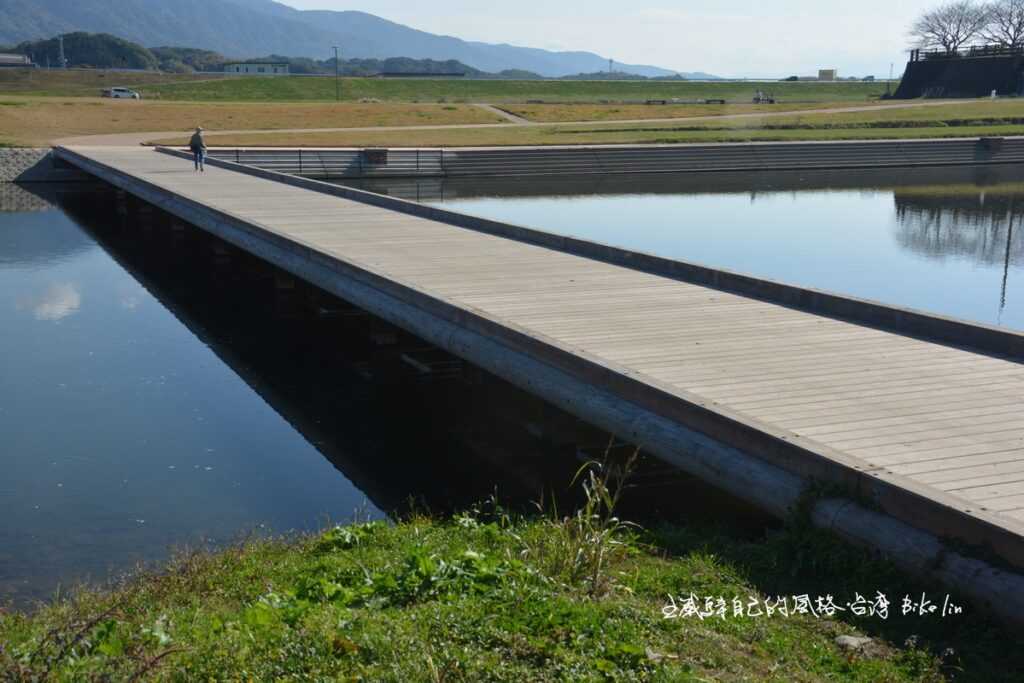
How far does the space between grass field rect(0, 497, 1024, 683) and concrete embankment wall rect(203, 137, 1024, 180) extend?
111 ft

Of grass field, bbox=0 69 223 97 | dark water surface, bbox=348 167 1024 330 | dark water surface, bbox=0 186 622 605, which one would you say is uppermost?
grass field, bbox=0 69 223 97

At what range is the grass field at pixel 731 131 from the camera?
49.1m

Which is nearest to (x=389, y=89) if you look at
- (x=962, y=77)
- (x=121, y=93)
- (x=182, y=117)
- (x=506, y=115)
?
(x=121, y=93)

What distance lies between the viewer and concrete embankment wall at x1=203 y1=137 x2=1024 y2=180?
4009 centimetres

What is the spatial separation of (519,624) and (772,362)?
4.30 m

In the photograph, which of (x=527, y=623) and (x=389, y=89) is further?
(x=389, y=89)

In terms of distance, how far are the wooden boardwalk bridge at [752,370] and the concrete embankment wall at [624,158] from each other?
972 inches

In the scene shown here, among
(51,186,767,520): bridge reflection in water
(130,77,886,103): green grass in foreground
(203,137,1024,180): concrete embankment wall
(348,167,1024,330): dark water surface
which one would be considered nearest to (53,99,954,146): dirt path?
(203,137,1024,180): concrete embankment wall

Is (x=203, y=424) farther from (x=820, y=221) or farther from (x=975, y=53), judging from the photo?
(x=975, y=53)

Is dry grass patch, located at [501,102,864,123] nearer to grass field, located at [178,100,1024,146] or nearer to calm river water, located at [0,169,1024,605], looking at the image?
grass field, located at [178,100,1024,146]

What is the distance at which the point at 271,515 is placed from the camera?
31.2ft

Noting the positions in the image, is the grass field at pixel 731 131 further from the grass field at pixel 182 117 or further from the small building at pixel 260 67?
the small building at pixel 260 67

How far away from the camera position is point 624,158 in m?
43.8

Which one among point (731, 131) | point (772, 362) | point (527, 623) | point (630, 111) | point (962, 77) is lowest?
point (527, 623)
